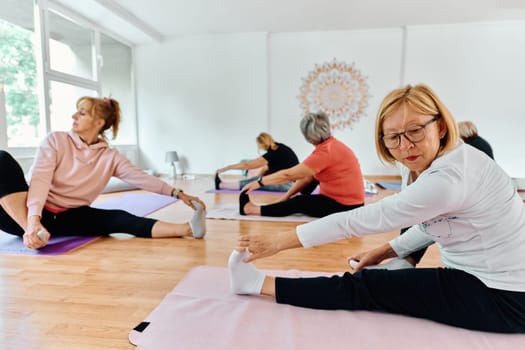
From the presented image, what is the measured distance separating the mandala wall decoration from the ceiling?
747 millimetres

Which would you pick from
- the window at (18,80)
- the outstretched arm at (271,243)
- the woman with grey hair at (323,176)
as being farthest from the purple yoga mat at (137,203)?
the outstretched arm at (271,243)

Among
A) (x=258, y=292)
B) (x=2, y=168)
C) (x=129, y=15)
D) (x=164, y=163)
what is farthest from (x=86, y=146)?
(x=164, y=163)

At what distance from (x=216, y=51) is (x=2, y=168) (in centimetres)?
486

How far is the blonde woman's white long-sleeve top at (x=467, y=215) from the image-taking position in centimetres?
79

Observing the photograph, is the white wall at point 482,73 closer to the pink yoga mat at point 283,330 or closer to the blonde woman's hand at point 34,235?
the pink yoga mat at point 283,330

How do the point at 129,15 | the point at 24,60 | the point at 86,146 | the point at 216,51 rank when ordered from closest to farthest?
the point at 86,146
the point at 24,60
the point at 129,15
the point at 216,51

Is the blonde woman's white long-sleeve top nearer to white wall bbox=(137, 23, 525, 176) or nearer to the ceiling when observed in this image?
the ceiling

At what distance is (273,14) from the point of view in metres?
4.99


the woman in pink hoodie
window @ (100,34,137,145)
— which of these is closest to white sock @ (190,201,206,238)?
the woman in pink hoodie

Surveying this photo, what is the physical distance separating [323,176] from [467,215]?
1.60 metres

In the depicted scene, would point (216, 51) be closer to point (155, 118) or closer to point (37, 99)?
point (155, 118)

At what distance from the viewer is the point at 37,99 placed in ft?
13.5

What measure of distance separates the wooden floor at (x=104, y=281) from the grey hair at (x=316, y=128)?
749 millimetres

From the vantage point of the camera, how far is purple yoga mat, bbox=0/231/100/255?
1757 millimetres
